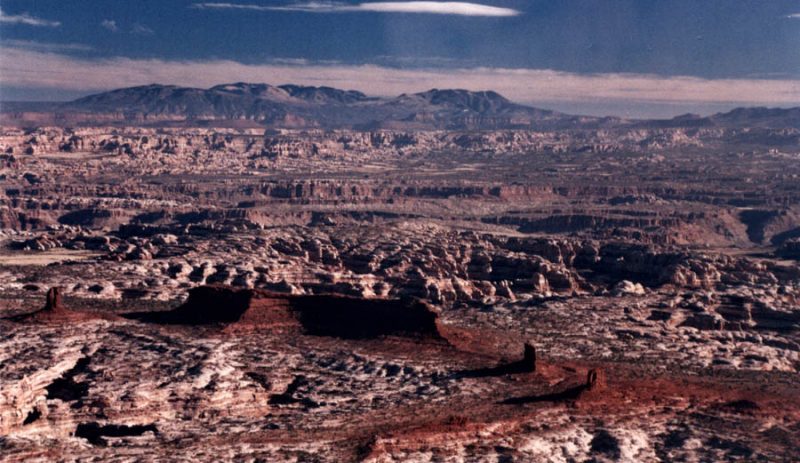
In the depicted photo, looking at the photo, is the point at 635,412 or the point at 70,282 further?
the point at 70,282

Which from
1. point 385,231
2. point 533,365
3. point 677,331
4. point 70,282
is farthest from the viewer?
point 385,231

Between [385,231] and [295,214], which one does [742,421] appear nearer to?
[385,231]

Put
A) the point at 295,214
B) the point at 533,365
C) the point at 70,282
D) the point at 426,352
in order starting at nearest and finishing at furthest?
the point at 533,365
the point at 426,352
the point at 70,282
the point at 295,214

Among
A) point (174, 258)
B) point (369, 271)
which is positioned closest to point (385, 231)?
point (369, 271)

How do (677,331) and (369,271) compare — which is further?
(369,271)

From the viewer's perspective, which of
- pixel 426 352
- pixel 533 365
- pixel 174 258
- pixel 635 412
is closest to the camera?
pixel 635 412

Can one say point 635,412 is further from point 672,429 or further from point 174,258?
point 174,258

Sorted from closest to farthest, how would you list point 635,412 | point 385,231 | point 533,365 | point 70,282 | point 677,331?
1. point 635,412
2. point 533,365
3. point 677,331
4. point 70,282
5. point 385,231

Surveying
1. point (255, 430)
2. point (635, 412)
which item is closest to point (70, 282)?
point (255, 430)
